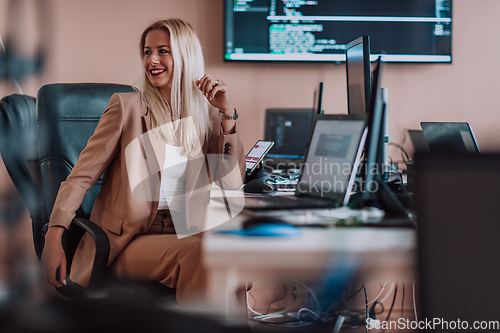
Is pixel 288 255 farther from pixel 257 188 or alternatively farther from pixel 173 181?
pixel 173 181

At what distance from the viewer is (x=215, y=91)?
47.4 inches

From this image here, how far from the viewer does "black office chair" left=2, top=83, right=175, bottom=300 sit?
40.6 inches

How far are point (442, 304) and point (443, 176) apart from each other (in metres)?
0.11

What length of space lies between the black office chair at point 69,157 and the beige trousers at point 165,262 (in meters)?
0.03

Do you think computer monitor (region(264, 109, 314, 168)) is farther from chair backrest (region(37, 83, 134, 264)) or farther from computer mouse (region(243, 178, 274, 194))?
chair backrest (region(37, 83, 134, 264))

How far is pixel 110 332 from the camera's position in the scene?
39 cm

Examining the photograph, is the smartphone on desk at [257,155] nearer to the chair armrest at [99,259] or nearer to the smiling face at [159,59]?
the smiling face at [159,59]

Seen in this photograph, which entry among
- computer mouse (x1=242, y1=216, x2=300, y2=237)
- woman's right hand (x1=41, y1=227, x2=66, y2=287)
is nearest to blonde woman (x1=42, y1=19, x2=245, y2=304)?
woman's right hand (x1=41, y1=227, x2=66, y2=287)

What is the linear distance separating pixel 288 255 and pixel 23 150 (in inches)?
18.5

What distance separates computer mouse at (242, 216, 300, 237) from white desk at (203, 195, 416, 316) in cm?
2

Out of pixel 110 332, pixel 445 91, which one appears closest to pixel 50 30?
pixel 110 332

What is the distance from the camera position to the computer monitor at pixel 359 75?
1.10 meters

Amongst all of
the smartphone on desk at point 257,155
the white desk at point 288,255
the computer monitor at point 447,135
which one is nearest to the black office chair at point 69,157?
the white desk at point 288,255

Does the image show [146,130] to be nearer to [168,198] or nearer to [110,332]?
[168,198]
